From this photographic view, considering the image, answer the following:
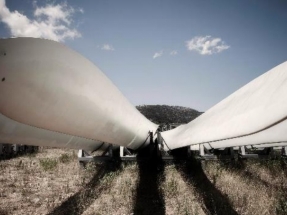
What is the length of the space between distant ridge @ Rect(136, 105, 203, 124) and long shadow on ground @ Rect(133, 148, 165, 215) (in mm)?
19471

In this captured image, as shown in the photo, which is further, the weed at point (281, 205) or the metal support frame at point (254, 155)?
the metal support frame at point (254, 155)

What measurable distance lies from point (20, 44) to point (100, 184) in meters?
4.70

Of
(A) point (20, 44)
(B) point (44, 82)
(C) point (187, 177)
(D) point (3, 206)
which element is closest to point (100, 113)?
(B) point (44, 82)

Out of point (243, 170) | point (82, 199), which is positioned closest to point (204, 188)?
point (243, 170)

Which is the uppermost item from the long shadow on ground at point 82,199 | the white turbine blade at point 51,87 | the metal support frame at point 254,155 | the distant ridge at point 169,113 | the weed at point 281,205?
the distant ridge at point 169,113

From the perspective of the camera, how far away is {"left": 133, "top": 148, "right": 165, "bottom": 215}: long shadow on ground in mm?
4023

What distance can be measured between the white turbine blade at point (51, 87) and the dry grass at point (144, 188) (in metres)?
2.89

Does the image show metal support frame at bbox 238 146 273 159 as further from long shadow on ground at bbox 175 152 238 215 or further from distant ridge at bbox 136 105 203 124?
distant ridge at bbox 136 105 203 124

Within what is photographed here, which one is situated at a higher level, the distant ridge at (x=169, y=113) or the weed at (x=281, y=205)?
the distant ridge at (x=169, y=113)

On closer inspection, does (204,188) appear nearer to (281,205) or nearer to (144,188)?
(144,188)

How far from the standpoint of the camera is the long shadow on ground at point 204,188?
3.87 meters

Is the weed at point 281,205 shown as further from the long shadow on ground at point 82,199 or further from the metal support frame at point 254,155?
the long shadow on ground at point 82,199

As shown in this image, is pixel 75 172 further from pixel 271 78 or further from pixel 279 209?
pixel 271 78

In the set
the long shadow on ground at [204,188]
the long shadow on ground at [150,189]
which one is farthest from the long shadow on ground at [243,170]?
the long shadow on ground at [150,189]
